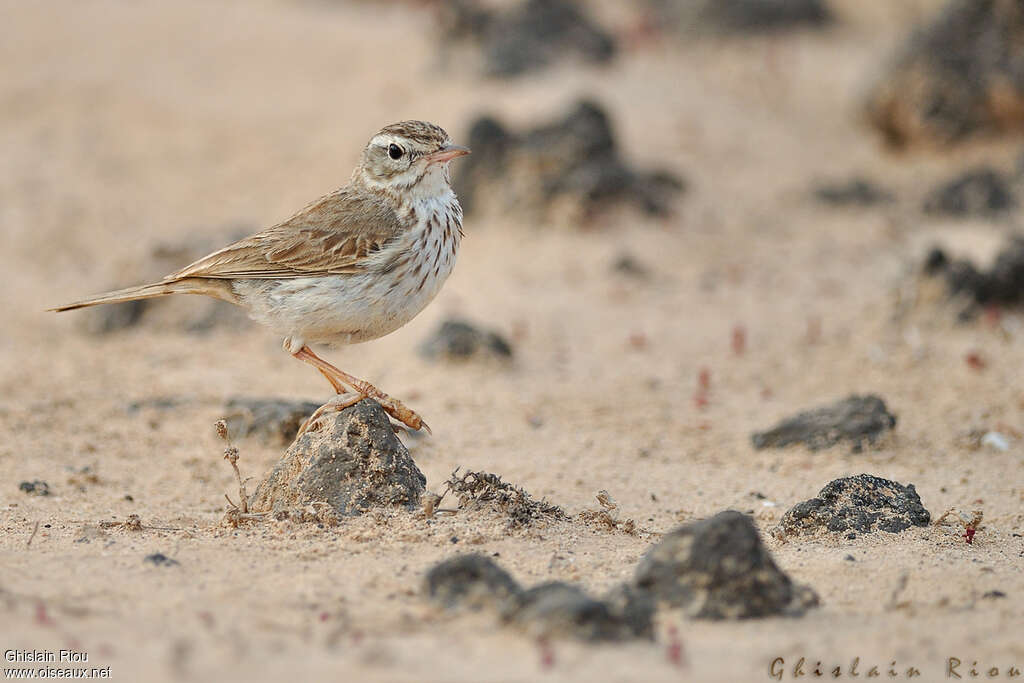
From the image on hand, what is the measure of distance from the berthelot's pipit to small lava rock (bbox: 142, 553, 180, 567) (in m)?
1.18

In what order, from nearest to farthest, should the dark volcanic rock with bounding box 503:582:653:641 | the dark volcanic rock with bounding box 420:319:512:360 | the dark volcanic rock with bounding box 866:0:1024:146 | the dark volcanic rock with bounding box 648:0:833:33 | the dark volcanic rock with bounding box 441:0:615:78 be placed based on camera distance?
the dark volcanic rock with bounding box 503:582:653:641
the dark volcanic rock with bounding box 420:319:512:360
the dark volcanic rock with bounding box 866:0:1024:146
the dark volcanic rock with bounding box 441:0:615:78
the dark volcanic rock with bounding box 648:0:833:33

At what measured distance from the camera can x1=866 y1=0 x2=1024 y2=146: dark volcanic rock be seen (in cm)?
1287

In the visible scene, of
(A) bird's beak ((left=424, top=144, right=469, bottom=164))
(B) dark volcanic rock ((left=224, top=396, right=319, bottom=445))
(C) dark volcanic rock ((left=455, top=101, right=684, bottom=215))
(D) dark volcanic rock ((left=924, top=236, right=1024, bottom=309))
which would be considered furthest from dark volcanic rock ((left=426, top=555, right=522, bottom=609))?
(C) dark volcanic rock ((left=455, top=101, right=684, bottom=215))

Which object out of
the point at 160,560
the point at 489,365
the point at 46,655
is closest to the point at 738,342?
the point at 489,365

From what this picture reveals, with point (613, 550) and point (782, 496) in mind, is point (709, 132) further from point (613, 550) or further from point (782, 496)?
point (613, 550)

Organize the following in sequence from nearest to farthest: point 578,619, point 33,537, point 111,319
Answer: point 578,619 → point 33,537 → point 111,319

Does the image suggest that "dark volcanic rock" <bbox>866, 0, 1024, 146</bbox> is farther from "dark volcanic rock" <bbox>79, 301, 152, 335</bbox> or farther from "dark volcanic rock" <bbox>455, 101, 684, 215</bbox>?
"dark volcanic rock" <bbox>79, 301, 152, 335</bbox>

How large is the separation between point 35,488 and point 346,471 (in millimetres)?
1836

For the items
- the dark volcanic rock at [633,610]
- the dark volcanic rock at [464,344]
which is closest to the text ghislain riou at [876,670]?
the dark volcanic rock at [633,610]

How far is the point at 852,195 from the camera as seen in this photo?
1213 centimetres

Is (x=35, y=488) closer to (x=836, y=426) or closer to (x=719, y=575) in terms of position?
(x=719, y=575)

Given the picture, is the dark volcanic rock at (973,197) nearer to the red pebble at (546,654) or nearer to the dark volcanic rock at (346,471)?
the dark volcanic rock at (346,471)

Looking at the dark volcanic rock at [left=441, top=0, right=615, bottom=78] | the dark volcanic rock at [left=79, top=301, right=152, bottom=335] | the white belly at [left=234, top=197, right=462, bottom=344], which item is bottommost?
the white belly at [left=234, top=197, right=462, bottom=344]

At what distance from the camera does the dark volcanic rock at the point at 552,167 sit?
11.4m
